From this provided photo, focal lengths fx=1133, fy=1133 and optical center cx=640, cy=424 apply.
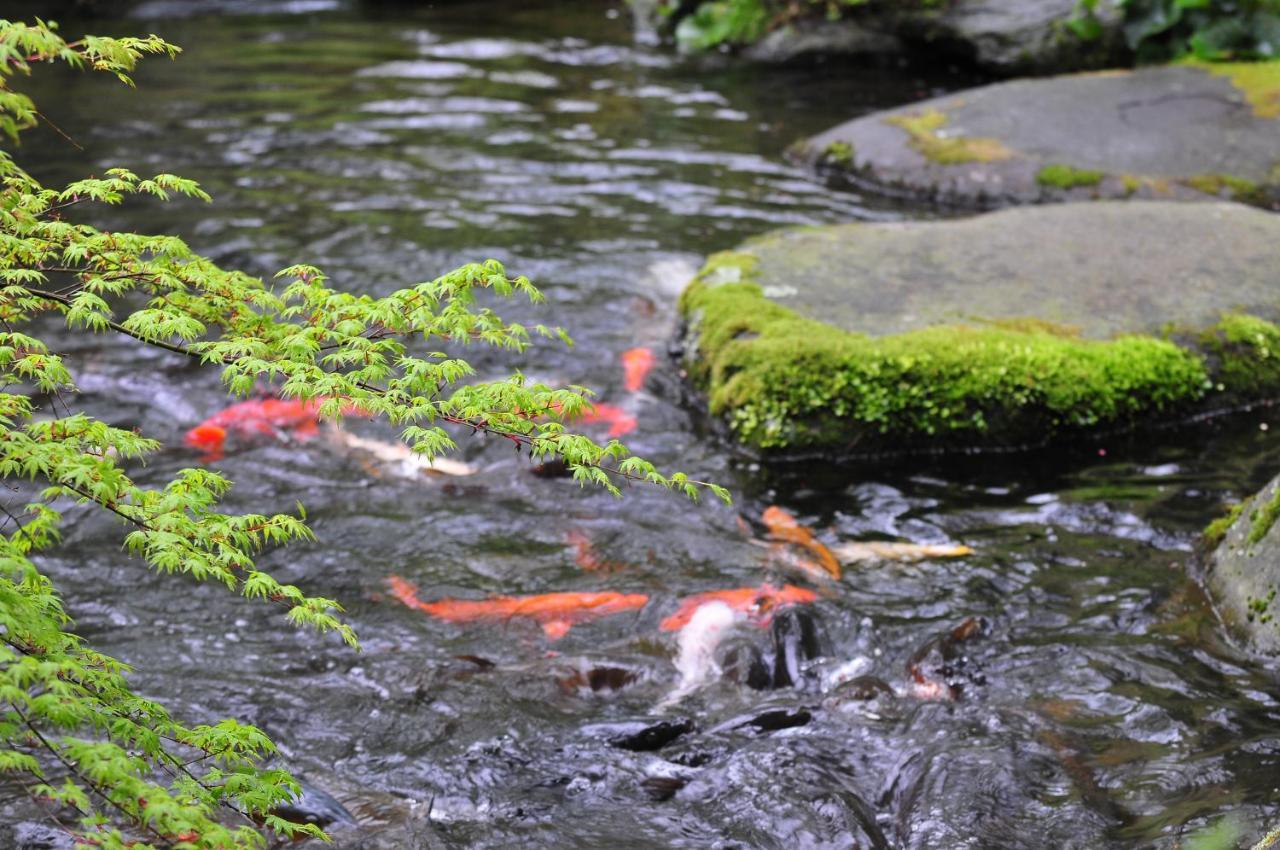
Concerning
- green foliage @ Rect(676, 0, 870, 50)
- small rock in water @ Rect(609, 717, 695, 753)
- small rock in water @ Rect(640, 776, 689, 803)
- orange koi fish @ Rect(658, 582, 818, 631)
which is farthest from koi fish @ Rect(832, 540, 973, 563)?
green foliage @ Rect(676, 0, 870, 50)

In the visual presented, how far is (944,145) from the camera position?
11.6 meters

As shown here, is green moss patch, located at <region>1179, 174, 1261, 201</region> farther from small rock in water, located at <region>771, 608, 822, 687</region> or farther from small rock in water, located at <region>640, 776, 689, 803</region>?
small rock in water, located at <region>640, 776, 689, 803</region>

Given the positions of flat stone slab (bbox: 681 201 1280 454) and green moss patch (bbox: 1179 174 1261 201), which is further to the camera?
green moss patch (bbox: 1179 174 1261 201)

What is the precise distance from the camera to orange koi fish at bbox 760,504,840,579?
6.05 m

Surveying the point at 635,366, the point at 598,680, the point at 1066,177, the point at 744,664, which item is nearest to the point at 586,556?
the point at 598,680

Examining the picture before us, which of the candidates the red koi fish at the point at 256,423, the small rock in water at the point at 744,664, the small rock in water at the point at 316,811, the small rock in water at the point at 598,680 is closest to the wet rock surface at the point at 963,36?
the red koi fish at the point at 256,423

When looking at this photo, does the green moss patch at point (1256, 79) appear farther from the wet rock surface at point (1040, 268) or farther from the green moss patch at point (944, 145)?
the wet rock surface at point (1040, 268)

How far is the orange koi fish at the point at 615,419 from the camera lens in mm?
7449

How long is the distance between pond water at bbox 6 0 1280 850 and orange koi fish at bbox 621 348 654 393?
84mm

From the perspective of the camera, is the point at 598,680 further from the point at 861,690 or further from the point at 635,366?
the point at 635,366

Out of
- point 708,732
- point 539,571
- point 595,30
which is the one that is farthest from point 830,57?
point 708,732

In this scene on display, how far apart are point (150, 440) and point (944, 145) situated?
987 centimetres

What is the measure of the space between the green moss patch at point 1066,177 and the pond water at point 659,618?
1.44 metres

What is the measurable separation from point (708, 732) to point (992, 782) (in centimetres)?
116
